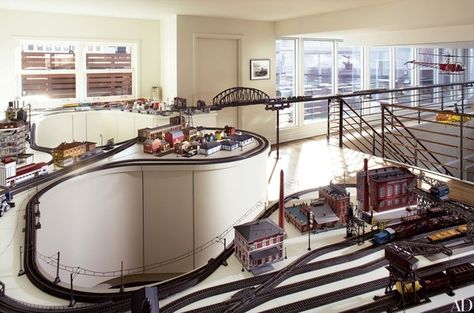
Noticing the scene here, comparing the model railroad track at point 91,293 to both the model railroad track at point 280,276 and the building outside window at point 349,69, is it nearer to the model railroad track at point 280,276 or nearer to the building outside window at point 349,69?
the model railroad track at point 280,276

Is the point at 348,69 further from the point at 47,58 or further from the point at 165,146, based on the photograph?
the point at 165,146

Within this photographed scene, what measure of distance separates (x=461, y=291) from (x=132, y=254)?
2.18 m

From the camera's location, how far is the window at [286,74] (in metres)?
8.20

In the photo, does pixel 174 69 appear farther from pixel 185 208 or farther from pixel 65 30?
pixel 185 208

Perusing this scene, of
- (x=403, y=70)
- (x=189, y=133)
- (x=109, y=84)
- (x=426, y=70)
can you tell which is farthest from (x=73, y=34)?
(x=426, y=70)

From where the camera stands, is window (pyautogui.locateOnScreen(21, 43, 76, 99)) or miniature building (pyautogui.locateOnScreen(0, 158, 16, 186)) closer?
miniature building (pyautogui.locateOnScreen(0, 158, 16, 186))

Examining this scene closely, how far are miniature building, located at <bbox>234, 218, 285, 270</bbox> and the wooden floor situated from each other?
7.64ft

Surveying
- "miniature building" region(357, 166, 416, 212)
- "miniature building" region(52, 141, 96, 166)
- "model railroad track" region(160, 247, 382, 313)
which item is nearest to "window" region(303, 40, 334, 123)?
"miniature building" region(52, 141, 96, 166)

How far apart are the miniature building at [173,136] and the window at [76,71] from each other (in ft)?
11.7

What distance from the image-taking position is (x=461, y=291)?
1.29 metres

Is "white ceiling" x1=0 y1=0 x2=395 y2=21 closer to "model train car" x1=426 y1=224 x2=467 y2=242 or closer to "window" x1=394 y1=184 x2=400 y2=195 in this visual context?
"window" x1=394 y1=184 x2=400 y2=195

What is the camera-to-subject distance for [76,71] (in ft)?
20.9

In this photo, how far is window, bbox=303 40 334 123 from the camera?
8570 millimetres

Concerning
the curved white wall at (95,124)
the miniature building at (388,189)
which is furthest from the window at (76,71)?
the miniature building at (388,189)
